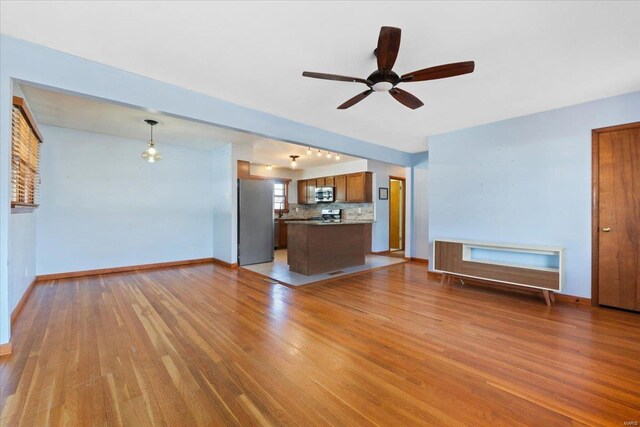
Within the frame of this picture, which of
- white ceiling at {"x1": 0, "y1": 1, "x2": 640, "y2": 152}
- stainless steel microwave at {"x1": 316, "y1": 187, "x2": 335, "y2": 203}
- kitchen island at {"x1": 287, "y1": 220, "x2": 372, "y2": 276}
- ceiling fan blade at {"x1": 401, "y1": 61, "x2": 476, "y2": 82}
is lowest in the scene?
kitchen island at {"x1": 287, "y1": 220, "x2": 372, "y2": 276}

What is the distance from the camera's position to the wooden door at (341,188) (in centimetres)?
752

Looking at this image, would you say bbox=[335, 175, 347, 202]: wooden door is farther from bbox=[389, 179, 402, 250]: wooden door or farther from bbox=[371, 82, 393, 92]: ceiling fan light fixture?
bbox=[371, 82, 393, 92]: ceiling fan light fixture

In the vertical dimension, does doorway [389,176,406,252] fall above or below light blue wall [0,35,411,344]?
below

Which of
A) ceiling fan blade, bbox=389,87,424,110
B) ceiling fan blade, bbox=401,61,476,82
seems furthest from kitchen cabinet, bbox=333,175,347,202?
ceiling fan blade, bbox=401,61,476,82

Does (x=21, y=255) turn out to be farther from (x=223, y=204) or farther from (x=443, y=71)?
(x=443, y=71)

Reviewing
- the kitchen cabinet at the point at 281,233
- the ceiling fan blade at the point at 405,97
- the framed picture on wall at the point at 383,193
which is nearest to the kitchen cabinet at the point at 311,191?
the kitchen cabinet at the point at 281,233

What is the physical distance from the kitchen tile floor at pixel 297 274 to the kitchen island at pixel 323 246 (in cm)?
14

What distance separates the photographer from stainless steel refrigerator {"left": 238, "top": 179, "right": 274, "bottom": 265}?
5684mm

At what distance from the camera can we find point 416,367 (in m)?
2.02

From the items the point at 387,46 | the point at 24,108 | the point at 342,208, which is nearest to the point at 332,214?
the point at 342,208

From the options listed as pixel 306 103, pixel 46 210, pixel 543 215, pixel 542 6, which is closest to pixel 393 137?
pixel 306 103

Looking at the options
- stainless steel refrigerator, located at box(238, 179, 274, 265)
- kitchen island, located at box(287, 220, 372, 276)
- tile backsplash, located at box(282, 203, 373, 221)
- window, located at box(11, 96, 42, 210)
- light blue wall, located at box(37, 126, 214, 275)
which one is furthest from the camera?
tile backsplash, located at box(282, 203, 373, 221)

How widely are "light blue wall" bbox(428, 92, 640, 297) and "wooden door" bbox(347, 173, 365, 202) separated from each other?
2.43 metres

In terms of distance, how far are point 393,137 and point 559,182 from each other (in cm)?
252
